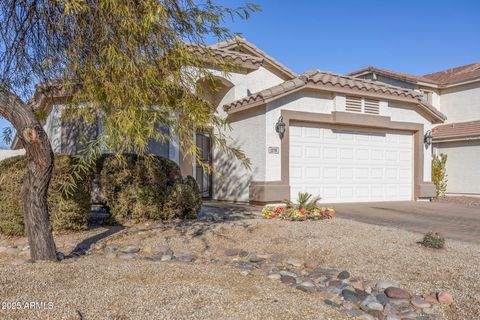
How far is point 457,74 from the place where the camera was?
19.5 m

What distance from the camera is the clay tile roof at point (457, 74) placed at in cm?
1802

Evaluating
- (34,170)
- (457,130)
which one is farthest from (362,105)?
(34,170)

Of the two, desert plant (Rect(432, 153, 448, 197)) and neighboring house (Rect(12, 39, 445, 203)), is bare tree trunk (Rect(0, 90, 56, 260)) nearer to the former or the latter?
neighboring house (Rect(12, 39, 445, 203))

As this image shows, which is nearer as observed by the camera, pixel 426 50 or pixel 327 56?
pixel 327 56

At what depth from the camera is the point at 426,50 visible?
17.8 metres

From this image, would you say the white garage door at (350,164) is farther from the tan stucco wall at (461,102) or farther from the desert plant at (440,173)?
the tan stucco wall at (461,102)

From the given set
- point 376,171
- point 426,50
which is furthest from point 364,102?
point 426,50

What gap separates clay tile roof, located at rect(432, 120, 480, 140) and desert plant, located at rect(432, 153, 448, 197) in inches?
34.3

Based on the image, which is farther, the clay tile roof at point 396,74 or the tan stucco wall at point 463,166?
the clay tile roof at point 396,74

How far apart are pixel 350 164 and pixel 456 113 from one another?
9.48 m

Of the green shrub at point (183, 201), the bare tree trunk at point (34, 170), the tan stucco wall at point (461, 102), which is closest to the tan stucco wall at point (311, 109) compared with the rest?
the green shrub at point (183, 201)

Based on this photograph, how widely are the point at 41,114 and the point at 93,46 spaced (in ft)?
7.32

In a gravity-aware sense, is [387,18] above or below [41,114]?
above

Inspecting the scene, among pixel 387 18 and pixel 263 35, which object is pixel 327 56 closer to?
pixel 387 18
